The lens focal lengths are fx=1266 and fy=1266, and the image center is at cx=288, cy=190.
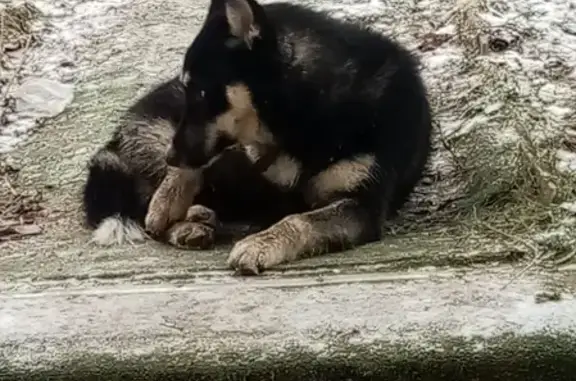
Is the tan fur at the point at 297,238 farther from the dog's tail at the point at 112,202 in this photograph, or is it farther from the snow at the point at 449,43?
the snow at the point at 449,43

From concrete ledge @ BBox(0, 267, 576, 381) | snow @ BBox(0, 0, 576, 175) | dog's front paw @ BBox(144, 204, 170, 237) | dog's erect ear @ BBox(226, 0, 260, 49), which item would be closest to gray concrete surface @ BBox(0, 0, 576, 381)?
concrete ledge @ BBox(0, 267, 576, 381)

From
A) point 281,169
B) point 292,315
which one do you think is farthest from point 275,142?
point 292,315

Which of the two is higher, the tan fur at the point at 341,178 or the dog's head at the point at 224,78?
the dog's head at the point at 224,78

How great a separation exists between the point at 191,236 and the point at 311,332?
1.30 meters

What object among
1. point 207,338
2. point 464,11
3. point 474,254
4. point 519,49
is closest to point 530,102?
point 519,49

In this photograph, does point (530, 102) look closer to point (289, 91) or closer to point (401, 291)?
point (289, 91)

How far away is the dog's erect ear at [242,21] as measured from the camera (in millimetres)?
4629

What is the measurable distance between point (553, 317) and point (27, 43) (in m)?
5.36

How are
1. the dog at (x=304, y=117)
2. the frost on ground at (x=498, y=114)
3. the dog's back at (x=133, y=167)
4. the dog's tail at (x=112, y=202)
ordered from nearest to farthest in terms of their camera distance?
the dog at (x=304, y=117) < the frost on ground at (x=498, y=114) < the dog's tail at (x=112, y=202) < the dog's back at (x=133, y=167)

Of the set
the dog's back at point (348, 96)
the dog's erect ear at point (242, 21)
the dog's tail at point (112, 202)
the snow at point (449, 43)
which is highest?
the dog's erect ear at point (242, 21)

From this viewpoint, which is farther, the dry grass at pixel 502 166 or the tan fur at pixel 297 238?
the dry grass at pixel 502 166

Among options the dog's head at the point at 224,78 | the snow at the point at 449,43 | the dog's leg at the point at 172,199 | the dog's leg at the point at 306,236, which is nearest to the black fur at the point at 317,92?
the dog's head at the point at 224,78

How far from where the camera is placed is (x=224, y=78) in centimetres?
470

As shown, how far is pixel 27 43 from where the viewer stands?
26.9ft
